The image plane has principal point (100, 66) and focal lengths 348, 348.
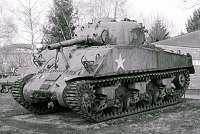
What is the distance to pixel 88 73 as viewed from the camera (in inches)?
396

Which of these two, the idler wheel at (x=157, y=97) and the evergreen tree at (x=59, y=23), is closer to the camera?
the idler wheel at (x=157, y=97)

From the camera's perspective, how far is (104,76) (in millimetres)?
10594

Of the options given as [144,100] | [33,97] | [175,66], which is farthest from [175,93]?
[33,97]

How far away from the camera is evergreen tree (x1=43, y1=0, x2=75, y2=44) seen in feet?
103

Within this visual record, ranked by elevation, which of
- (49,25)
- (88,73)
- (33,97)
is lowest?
(33,97)

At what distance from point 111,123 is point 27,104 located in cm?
340

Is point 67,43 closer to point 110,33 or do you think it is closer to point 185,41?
point 110,33

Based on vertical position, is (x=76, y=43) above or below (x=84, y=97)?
above

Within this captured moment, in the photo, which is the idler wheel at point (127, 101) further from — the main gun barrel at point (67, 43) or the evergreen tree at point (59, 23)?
the evergreen tree at point (59, 23)

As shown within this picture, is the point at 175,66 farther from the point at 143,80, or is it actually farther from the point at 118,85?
the point at 118,85

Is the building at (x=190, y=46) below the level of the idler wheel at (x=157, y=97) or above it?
above

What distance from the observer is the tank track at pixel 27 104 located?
11.7m

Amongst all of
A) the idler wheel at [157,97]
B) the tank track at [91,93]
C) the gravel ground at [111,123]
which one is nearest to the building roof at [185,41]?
the idler wheel at [157,97]

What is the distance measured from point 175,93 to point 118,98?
3.84 m
